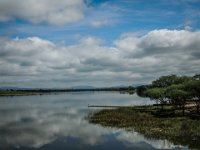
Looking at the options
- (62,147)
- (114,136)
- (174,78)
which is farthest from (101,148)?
(174,78)

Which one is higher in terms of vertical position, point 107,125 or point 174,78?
point 174,78

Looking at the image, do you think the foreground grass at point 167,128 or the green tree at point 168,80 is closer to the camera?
the foreground grass at point 167,128

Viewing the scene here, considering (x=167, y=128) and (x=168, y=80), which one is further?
(x=168, y=80)

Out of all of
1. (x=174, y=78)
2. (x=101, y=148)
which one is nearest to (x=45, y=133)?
(x=101, y=148)

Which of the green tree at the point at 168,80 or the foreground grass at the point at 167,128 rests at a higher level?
the green tree at the point at 168,80

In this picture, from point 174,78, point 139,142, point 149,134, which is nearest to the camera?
point 139,142

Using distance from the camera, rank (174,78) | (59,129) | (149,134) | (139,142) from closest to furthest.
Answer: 1. (139,142)
2. (149,134)
3. (59,129)
4. (174,78)

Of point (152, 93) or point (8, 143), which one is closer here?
point (8, 143)

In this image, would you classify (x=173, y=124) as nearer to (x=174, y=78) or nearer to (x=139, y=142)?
(x=139, y=142)

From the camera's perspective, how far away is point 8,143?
55.1 metres

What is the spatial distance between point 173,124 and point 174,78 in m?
72.9

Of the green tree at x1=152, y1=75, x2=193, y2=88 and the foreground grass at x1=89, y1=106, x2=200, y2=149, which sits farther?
the green tree at x1=152, y1=75, x2=193, y2=88

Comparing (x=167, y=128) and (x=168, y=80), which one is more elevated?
(x=168, y=80)

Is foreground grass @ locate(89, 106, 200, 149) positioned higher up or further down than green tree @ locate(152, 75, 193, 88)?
further down
